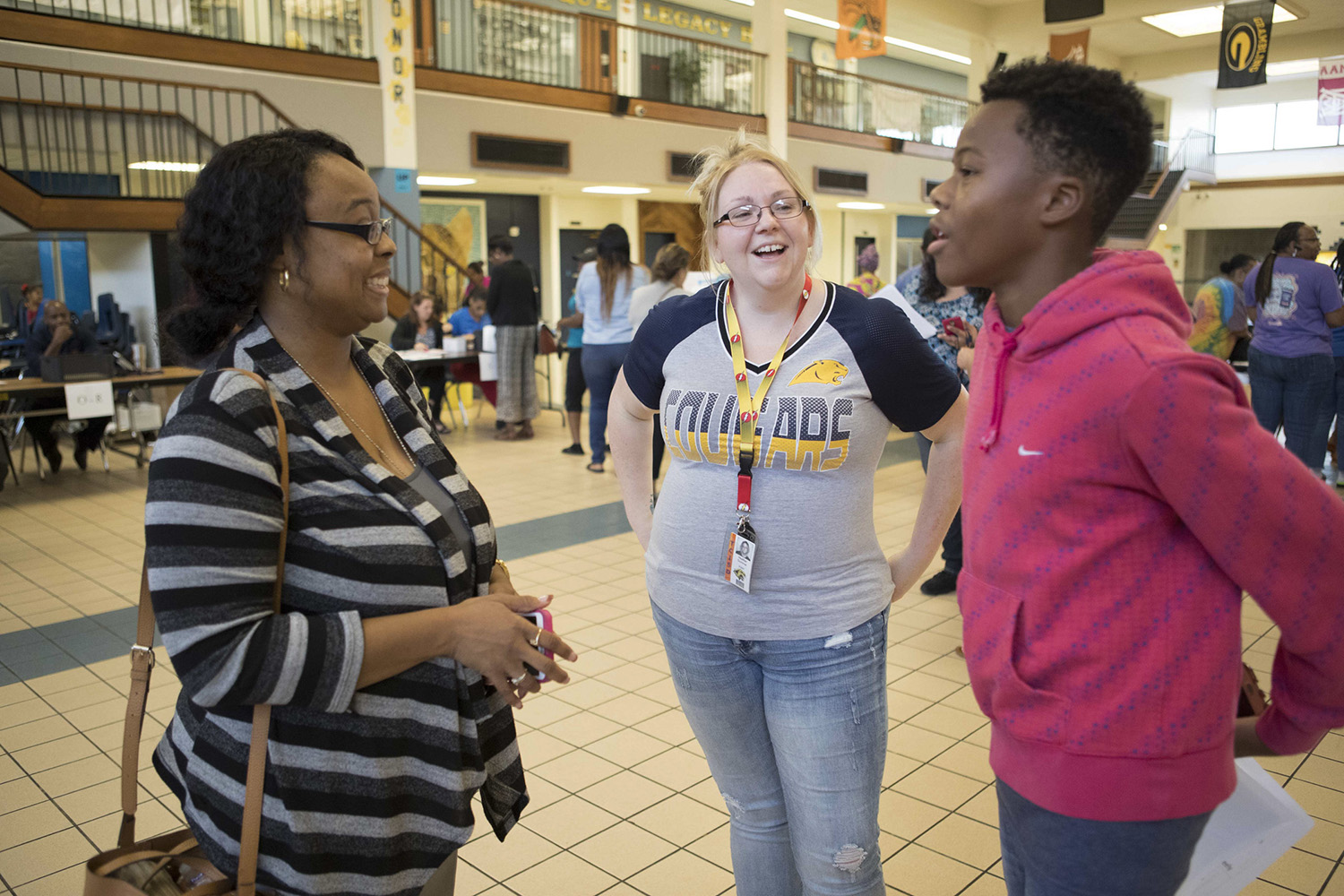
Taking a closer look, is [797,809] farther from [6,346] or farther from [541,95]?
[541,95]

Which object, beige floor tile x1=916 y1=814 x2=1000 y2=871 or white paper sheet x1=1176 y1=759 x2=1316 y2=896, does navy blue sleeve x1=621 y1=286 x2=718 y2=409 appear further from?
beige floor tile x1=916 y1=814 x2=1000 y2=871

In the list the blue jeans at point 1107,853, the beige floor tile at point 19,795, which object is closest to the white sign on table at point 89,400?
the beige floor tile at point 19,795

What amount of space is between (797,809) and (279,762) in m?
0.86

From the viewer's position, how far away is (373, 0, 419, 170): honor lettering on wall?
10.3m

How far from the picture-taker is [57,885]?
2.39m

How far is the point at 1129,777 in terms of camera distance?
3.28 ft

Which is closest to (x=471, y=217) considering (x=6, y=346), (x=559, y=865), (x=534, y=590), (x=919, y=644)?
(x=6, y=346)

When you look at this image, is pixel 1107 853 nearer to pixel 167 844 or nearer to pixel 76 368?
pixel 167 844

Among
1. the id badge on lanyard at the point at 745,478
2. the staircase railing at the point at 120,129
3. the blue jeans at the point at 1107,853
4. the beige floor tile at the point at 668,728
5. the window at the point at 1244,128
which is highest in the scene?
the window at the point at 1244,128

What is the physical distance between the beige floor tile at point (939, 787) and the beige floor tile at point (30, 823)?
91.6 inches

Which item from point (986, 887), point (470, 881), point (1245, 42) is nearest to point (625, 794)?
point (470, 881)

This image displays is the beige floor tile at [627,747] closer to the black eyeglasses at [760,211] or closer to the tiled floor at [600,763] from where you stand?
the tiled floor at [600,763]

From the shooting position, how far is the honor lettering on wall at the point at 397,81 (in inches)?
A: 407

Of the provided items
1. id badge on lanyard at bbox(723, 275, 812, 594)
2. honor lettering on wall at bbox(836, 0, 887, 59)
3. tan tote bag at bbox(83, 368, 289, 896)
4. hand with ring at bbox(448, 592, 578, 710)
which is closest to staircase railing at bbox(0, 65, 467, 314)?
honor lettering on wall at bbox(836, 0, 887, 59)
